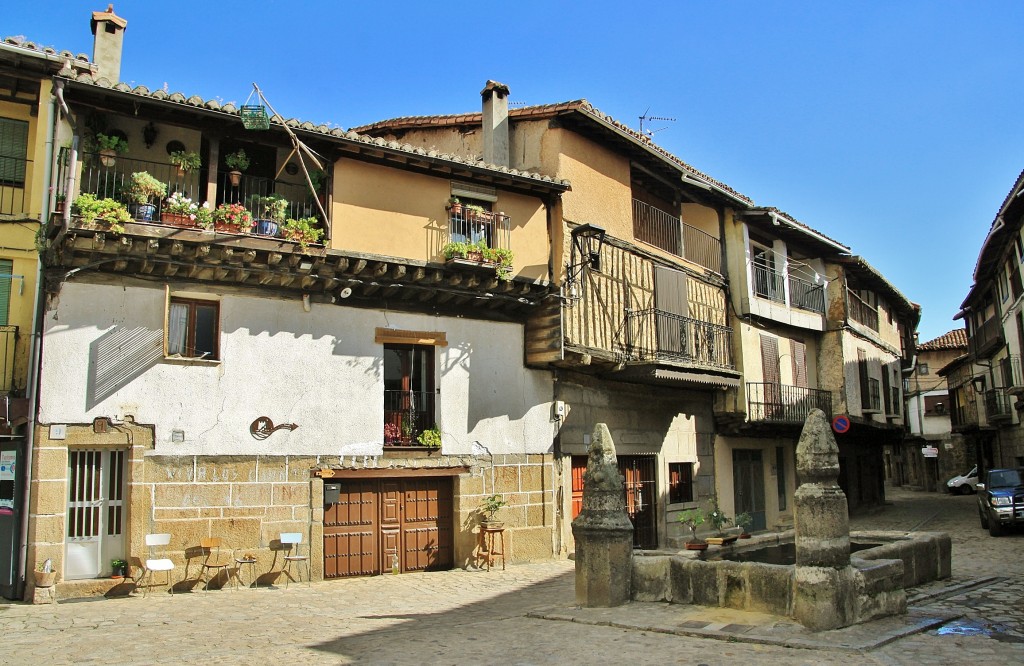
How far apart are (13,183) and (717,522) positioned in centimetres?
→ 1418

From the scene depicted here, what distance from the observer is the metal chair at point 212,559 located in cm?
1312

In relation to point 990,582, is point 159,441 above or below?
above

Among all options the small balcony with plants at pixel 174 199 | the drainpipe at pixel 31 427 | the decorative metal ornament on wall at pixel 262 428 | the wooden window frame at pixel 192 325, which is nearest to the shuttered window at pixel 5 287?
the drainpipe at pixel 31 427

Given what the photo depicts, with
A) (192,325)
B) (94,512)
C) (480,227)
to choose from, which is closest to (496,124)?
(480,227)

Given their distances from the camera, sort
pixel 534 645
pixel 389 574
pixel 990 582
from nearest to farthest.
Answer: pixel 534 645 < pixel 990 582 < pixel 389 574

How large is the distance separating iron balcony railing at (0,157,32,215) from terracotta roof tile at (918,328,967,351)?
50.1 meters

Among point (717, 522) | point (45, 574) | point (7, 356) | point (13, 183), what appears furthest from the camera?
point (717, 522)

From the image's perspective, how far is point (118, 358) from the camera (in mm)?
12992

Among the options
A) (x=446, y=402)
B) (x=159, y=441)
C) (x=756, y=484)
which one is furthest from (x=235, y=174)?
(x=756, y=484)

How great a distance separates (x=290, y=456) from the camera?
14203 millimetres

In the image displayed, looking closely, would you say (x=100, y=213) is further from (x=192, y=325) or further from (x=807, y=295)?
(x=807, y=295)

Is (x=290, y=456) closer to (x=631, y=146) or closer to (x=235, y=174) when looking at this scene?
(x=235, y=174)

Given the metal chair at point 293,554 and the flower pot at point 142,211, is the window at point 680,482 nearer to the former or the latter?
the metal chair at point 293,554

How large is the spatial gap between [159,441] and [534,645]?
7509mm
